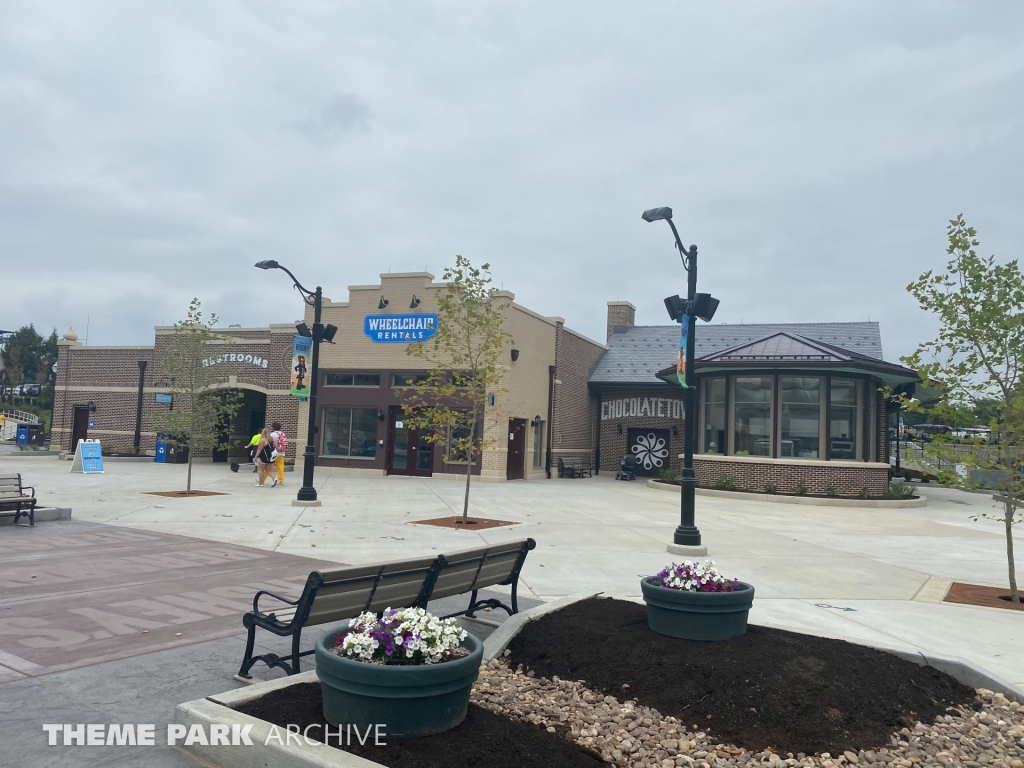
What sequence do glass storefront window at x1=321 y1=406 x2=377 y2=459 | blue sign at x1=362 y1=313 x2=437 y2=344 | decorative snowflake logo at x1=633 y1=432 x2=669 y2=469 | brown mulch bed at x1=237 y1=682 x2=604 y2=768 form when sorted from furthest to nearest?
decorative snowflake logo at x1=633 y1=432 x2=669 y2=469, glass storefront window at x1=321 y1=406 x2=377 y2=459, blue sign at x1=362 y1=313 x2=437 y2=344, brown mulch bed at x1=237 y1=682 x2=604 y2=768

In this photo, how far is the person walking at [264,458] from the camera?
2233cm

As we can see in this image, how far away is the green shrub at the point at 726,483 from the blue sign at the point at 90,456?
20471 millimetres

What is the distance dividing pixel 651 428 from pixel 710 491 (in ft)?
30.2

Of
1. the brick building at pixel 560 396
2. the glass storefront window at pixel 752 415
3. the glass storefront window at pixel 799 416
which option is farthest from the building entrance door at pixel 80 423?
the glass storefront window at pixel 799 416

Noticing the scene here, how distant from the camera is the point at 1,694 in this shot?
4.98 m

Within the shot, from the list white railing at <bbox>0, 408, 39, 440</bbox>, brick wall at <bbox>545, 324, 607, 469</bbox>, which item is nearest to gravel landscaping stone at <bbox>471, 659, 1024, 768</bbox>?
brick wall at <bbox>545, 324, 607, 469</bbox>

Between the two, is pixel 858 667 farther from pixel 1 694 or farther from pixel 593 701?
pixel 1 694

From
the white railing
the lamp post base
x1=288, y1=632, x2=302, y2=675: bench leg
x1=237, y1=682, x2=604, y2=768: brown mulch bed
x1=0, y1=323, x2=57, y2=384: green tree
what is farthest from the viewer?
x1=0, y1=323, x2=57, y2=384: green tree

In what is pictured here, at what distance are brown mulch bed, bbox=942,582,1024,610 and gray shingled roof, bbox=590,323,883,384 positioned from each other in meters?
23.2

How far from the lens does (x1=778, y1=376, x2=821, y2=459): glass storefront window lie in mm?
25203

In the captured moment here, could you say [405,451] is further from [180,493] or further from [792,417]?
[792,417]

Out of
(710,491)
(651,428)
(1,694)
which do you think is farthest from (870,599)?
(651,428)

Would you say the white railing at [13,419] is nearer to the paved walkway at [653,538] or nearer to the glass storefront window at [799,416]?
the paved walkway at [653,538]

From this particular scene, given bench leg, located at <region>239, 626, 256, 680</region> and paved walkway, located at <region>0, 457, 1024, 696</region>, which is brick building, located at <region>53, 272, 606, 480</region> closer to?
paved walkway, located at <region>0, 457, 1024, 696</region>
